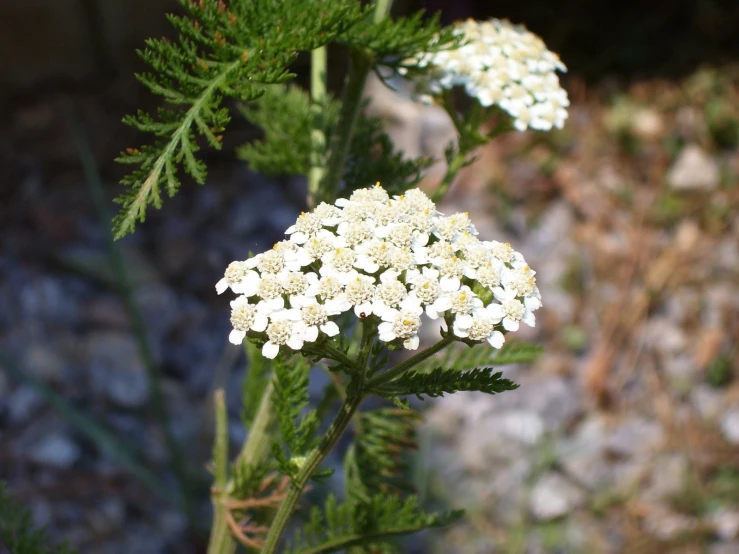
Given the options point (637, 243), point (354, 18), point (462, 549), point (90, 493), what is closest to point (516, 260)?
point (354, 18)

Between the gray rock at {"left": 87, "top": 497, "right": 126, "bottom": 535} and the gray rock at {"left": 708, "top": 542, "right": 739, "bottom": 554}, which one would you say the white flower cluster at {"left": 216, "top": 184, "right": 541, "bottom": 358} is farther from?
the gray rock at {"left": 708, "top": 542, "right": 739, "bottom": 554}

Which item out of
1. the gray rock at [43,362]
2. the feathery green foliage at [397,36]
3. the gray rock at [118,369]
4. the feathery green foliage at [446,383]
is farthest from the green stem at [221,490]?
the gray rock at [43,362]

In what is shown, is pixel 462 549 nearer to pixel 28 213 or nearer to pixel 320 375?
pixel 320 375

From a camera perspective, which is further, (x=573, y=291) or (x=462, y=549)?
(x=573, y=291)

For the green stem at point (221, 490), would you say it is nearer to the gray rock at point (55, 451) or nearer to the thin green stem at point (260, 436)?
the thin green stem at point (260, 436)

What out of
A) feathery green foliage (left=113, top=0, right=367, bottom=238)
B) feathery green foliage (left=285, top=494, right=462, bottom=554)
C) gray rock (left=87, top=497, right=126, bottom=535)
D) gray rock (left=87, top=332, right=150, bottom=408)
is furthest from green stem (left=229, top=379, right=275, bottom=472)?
gray rock (left=87, top=332, right=150, bottom=408)
